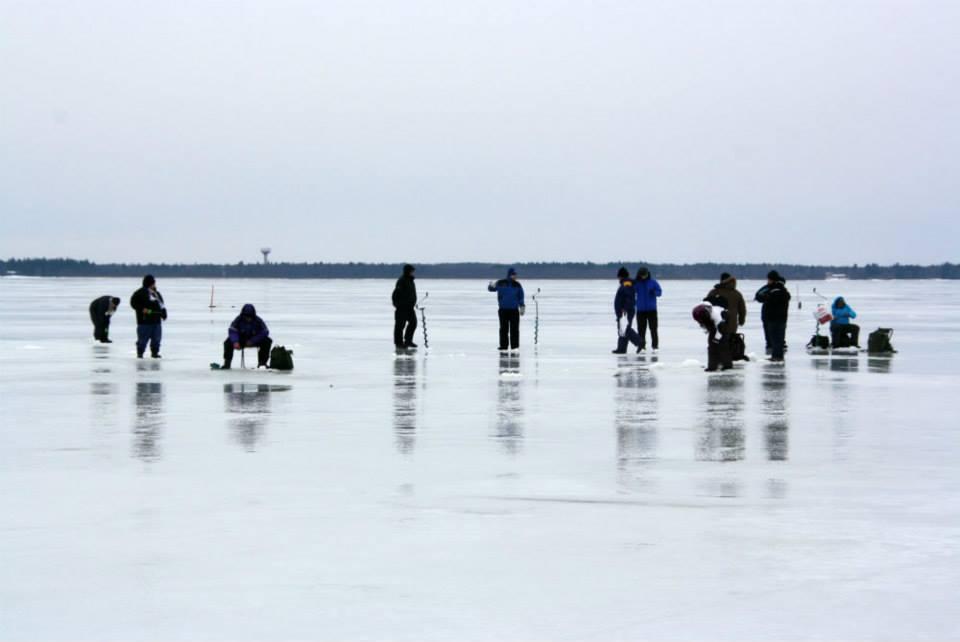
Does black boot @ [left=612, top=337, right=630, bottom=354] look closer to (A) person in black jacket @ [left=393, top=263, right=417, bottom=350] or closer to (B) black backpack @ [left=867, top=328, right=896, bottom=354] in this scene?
(A) person in black jacket @ [left=393, top=263, right=417, bottom=350]

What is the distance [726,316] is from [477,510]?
14941 mm

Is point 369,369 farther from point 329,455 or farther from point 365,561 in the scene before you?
point 365,561

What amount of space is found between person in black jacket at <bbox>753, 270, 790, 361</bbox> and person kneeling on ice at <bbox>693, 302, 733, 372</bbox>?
7.91 ft

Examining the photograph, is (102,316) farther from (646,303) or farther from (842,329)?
(842,329)

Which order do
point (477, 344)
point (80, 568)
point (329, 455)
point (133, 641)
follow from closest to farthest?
point (133, 641)
point (80, 568)
point (329, 455)
point (477, 344)

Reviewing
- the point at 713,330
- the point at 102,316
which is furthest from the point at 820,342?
the point at 102,316

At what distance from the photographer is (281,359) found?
22984mm

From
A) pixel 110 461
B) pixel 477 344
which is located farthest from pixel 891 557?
pixel 477 344

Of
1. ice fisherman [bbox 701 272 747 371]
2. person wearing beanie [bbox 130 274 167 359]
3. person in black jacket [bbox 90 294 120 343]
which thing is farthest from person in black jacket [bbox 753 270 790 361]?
person in black jacket [bbox 90 294 120 343]

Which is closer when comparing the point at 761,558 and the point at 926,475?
the point at 761,558

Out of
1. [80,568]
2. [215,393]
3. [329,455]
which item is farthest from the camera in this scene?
[215,393]

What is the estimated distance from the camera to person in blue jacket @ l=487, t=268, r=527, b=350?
94.4 ft

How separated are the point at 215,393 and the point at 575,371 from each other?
6.61 m

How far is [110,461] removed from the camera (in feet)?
39.7
